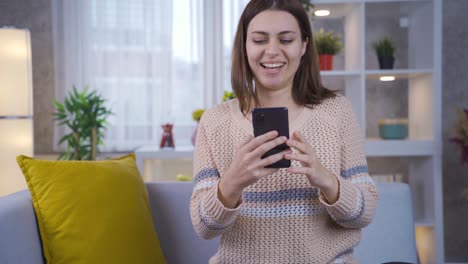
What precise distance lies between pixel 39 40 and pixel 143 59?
32.0 inches

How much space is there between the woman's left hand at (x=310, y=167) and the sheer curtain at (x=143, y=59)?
121 inches

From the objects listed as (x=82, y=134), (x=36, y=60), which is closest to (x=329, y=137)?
(x=82, y=134)

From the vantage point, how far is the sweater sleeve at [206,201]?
1.23 meters

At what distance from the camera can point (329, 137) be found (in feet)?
4.50

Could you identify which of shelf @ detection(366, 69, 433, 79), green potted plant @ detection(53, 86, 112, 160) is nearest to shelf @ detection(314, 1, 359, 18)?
shelf @ detection(366, 69, 433, 79)

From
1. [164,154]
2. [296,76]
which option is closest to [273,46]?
[296,76]

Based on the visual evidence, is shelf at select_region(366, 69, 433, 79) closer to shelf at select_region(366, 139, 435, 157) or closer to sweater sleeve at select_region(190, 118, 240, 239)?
shelf at select_region(366, 139, 435, 157)

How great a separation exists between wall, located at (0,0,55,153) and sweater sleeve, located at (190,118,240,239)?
313 cm

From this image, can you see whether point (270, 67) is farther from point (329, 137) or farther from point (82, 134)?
point (82, 134)

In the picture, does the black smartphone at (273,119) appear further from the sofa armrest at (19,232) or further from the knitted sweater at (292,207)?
the sofa armrest at (19,232)

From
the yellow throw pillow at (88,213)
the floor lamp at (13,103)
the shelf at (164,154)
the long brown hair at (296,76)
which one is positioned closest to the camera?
the long brown hair at (296,76)

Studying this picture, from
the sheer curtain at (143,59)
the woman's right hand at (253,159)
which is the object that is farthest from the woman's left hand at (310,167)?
the sheer curtain at (143,59)

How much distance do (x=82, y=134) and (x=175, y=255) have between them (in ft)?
7.19

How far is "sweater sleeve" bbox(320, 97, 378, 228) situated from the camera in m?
1.23
